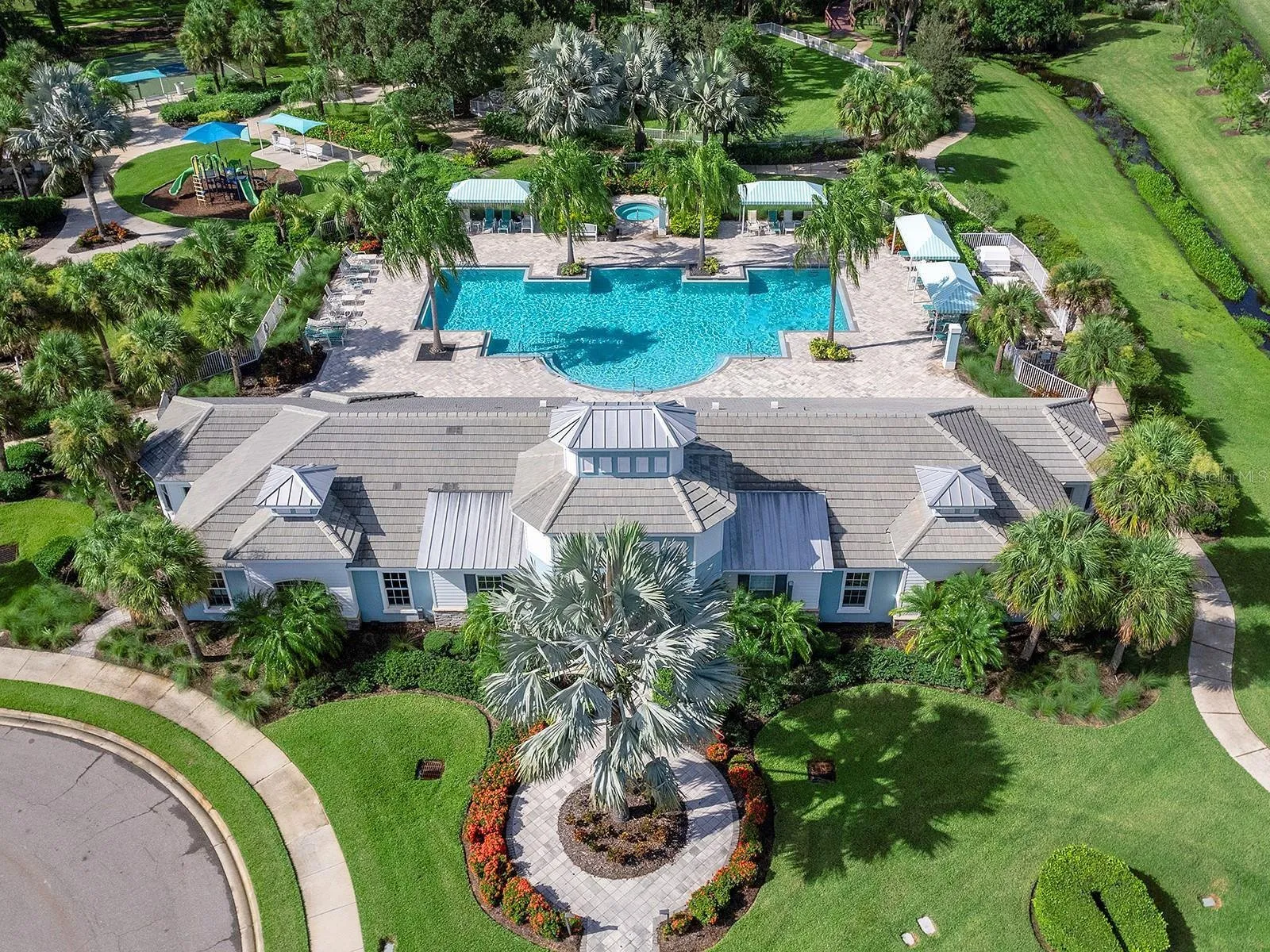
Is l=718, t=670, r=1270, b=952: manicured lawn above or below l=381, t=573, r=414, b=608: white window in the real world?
below

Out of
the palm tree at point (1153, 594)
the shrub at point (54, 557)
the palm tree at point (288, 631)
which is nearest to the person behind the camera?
the palm tree at point (1153, 594)

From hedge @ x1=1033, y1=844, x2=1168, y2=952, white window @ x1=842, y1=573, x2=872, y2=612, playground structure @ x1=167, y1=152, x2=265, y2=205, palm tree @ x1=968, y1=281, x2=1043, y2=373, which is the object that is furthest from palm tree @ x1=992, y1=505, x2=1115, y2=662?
playground structure @ x1=167, y1=152, x2=265, y2=205

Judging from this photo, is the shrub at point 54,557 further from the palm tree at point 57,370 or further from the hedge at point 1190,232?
the hedge at point 1190,232

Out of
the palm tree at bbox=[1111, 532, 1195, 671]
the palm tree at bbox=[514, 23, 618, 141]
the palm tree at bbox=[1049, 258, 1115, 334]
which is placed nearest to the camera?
the palm tree at bbox=[1111, 532, 1195, 671]

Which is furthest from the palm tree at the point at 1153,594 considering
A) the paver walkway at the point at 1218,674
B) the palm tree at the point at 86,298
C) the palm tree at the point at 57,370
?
the palm tree at the point at 86,298

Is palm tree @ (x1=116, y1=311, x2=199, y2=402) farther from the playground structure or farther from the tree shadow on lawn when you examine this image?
the tree shadow on lawn
